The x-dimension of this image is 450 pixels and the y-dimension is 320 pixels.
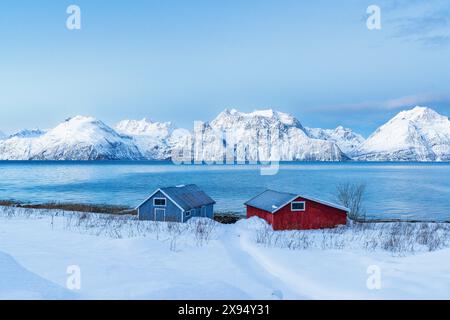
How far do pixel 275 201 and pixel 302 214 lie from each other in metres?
2.93

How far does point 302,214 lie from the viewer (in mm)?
32188

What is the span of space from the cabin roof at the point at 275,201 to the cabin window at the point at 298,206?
17.3 inches

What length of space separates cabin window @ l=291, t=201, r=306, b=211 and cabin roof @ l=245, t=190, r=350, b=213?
0.44 meters

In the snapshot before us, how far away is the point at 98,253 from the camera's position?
487 inches

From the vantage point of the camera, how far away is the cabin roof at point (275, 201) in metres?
32.0

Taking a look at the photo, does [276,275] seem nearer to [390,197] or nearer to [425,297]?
[425,297]

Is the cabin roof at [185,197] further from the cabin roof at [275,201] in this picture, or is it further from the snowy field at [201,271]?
the snowy field at [201,271]

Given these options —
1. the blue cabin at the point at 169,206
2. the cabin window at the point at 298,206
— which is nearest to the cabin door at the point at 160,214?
the blue cabin at the point at 169,206

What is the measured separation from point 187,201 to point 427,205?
50694mm

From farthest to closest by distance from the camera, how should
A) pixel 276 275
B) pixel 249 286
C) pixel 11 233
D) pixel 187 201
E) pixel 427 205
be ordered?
1. pixel 427 205
2. pixel 187 201
3. pixel 11 233
4. pixel 276 275
5. pixel 249 286

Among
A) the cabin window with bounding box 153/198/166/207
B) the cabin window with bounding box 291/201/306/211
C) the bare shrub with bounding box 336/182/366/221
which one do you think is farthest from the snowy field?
the bare shrub with bounding box 336/182/366/221

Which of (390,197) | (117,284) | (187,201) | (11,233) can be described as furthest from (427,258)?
(390,197)
